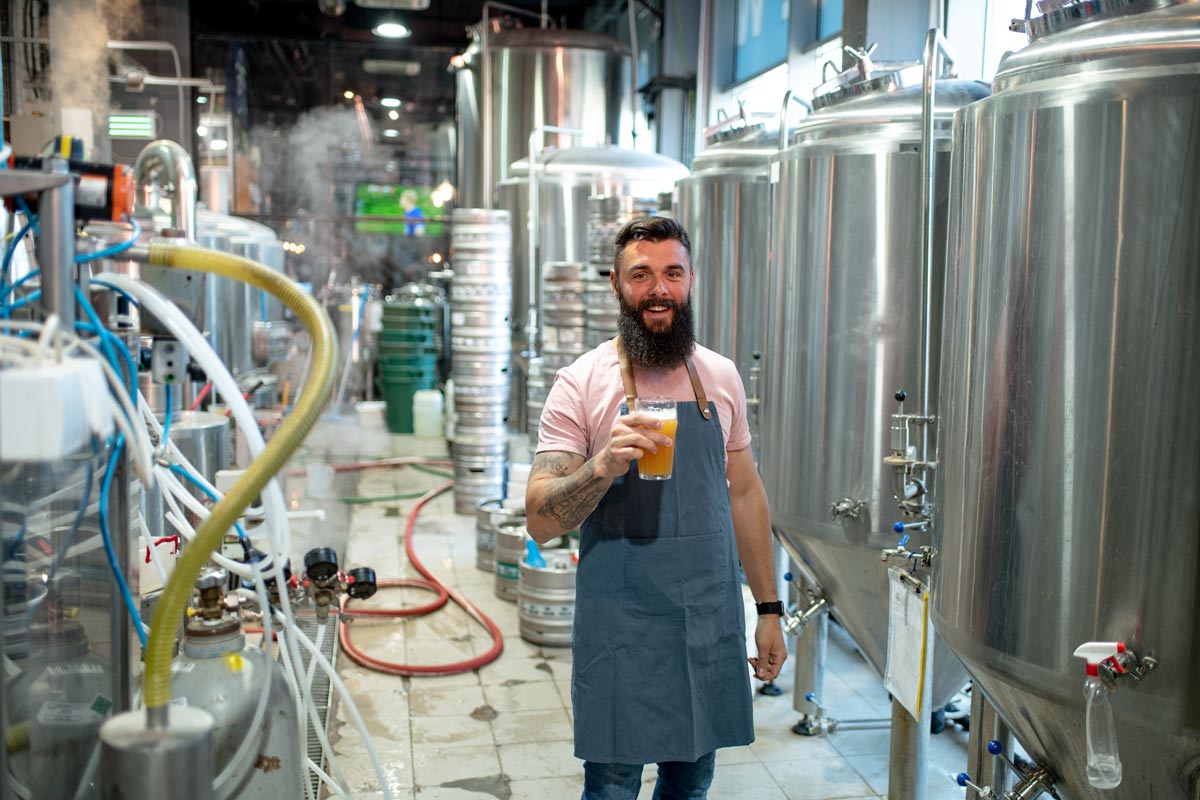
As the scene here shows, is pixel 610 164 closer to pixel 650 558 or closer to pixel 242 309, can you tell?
pixel 242 309

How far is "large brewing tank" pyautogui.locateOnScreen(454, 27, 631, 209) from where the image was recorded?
8.34 metres

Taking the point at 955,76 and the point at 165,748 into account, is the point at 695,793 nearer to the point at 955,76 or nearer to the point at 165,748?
the point at 165,748

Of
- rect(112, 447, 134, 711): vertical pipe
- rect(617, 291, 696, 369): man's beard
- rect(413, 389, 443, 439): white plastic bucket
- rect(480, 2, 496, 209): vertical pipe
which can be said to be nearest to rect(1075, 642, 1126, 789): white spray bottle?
rect(617, 291, 696, 369): man's beard

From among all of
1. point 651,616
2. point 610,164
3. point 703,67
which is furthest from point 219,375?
point 703,67

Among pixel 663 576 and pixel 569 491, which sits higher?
pixel 569 491

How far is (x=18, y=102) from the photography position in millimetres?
6789

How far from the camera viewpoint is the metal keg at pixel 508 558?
4992mm

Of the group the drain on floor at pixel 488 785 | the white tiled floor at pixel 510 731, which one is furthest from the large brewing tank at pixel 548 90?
the drain on floor at pixel 488 785

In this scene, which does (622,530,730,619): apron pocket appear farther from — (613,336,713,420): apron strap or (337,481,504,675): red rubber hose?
(337,481,504,675): red rubber hose

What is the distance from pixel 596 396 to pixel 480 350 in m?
4.48

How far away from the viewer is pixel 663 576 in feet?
7.16

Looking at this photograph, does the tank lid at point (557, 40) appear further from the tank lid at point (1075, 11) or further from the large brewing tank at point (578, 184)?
the tank lid at point (1075, 11)

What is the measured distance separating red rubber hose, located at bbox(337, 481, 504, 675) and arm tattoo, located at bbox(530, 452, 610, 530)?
1.38m

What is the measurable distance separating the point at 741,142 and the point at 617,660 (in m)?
2.45
